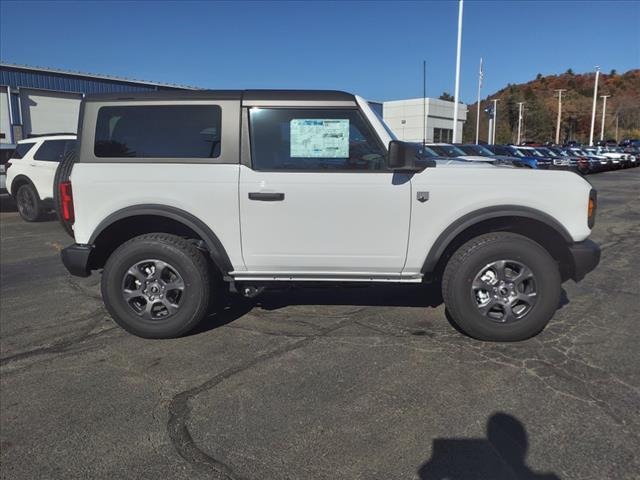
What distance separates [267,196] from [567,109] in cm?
11450

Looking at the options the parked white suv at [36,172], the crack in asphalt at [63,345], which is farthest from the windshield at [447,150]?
the crack in asphalt at [63,345]

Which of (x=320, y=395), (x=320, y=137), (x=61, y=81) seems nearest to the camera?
(x=320, y=395)

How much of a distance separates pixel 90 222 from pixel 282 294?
2.06 meters

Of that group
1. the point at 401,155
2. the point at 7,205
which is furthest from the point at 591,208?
the point at 7,205

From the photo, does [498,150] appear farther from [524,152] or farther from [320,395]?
[320,395]

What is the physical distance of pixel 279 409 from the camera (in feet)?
9.69

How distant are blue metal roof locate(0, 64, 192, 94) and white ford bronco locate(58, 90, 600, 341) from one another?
22.5m

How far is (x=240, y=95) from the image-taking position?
3.88 meters

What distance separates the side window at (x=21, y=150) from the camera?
429 inches

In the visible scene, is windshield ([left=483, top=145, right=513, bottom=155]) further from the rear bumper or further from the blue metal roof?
the rear bumper

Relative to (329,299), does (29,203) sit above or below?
above

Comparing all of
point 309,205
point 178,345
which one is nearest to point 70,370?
point 178,345

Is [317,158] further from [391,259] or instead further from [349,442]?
[349,442]

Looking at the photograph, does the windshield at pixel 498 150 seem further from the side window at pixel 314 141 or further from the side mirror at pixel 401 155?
the side mirror at pixel 401 155
